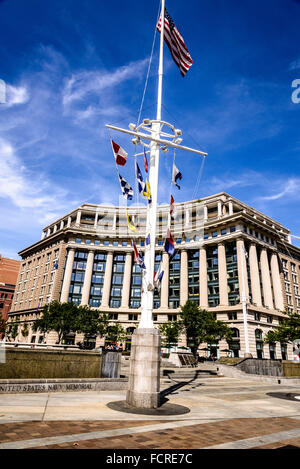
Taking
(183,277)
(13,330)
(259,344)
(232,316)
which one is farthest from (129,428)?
(13,330)

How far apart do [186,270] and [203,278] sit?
211 inches

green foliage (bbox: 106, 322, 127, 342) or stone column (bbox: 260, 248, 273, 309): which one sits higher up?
stone column (bbox: 260, 248, 273, 309)

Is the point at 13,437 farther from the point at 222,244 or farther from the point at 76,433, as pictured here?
the point at 222,244

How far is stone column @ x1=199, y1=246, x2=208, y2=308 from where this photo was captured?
67.7m

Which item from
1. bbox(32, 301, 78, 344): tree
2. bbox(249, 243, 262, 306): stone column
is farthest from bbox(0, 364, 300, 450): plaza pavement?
bbox(249, 243, 262, 306): stone column

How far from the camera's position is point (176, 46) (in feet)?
53.5

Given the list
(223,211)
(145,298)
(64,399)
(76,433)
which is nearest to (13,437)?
(76,433)

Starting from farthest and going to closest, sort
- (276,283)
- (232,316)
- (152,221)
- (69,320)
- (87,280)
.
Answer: (87,280) → (276,283) → (232,316) → (69,320) → (152,221)

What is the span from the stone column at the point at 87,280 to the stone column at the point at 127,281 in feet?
30.2

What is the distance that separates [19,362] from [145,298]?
730cm

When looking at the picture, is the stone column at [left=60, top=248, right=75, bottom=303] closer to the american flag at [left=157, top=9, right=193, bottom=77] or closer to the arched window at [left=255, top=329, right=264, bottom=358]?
the arched window at [left=255, top=329, right=264, bottom=358]

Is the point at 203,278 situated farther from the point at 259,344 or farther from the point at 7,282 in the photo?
the point at 7,282

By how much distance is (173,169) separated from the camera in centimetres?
1523

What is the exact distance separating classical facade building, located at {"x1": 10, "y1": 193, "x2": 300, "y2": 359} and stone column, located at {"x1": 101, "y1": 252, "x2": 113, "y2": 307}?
0.27 meters
